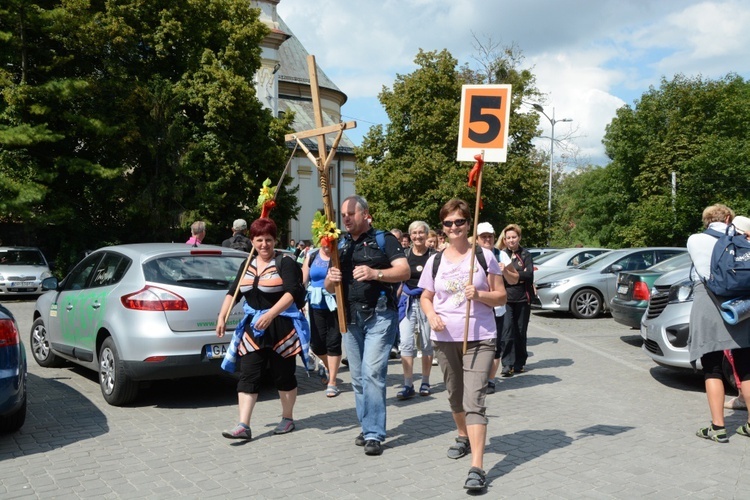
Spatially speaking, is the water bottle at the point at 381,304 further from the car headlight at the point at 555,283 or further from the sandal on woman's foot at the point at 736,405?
the car headlight at the point at 555,283

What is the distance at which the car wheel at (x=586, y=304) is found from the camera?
55.1 feet

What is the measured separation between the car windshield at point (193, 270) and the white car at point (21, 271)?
51.0 feet

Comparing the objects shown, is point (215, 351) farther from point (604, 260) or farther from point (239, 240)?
point (604, 260)

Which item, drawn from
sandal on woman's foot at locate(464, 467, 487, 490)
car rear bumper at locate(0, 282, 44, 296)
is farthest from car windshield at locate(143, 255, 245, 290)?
car rear bumper at locate(0, 282, 44, 296)

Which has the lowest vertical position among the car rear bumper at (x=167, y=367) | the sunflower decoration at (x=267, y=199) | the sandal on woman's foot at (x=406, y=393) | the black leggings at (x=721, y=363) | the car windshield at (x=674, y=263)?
the sandal on woman's foot at (x=406, y=393)

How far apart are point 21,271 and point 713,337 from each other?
2072 centimetres

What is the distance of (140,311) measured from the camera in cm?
713

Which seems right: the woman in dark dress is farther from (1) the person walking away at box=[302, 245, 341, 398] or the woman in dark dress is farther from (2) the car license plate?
(1) the person walking away at box=[302, 245, 341, 398]

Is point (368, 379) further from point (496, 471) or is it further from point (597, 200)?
point (597, 200)

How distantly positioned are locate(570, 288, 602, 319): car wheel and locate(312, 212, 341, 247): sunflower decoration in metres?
11.9

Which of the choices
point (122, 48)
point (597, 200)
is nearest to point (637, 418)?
point (122, 48)

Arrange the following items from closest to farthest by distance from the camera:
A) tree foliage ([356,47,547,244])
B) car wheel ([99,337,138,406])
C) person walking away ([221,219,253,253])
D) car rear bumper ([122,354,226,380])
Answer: car rear bumper ([122,354,226,380]), car wheel ([99,337,138,406]), person walking away ([221,219,253,253]), tree foliage ([356,47,547,244])

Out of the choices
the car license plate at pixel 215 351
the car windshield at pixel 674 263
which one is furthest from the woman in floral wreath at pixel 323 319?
the car windshield at pixel 674 263

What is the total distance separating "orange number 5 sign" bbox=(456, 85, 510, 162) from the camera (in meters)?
5.86
